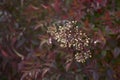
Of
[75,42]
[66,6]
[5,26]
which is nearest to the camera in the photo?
[75,42]

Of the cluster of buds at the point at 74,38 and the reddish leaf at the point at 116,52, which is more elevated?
the cluster of buds at the point at 74,38

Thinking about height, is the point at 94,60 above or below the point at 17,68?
above

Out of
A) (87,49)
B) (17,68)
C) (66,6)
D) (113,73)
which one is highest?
(66,6)

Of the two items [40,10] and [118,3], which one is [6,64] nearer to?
[40,10]

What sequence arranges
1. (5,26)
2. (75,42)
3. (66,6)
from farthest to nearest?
1. (5,26)
2. (66,6)
3. (75,42)

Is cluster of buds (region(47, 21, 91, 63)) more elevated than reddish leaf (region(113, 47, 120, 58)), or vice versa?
cluster of buds (region(47, 21, 91, 63))

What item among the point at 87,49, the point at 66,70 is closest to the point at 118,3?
the point at 87,49

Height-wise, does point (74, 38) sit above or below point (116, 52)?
above

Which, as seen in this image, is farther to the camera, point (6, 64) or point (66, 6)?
point (6, 64)
